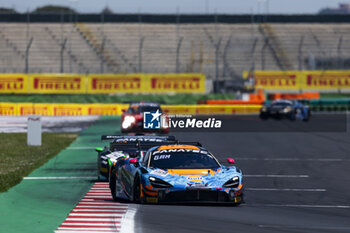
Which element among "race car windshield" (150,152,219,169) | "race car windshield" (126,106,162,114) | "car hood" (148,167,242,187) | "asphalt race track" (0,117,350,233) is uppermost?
"race car windshield" (150,152,219,169)

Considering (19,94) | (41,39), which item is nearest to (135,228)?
(19,94)

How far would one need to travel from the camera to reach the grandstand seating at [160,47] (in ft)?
217

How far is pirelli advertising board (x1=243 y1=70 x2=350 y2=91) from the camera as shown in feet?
207

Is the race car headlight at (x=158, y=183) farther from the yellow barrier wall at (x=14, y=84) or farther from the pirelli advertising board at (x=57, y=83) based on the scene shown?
the yellow barrier wall at (x=14, y=84)

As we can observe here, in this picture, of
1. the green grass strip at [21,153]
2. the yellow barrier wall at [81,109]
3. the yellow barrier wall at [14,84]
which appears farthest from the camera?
the yellow barrier wall at [14,84]

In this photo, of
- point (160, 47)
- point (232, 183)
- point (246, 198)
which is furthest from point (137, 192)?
point (160, 47)

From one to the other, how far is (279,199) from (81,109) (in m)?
41.8

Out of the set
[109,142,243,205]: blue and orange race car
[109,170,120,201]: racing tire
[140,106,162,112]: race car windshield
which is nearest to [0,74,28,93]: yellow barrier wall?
[140,106,162,112]: race car windshield

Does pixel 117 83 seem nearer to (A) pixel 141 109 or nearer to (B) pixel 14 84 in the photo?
(B) pixel 14 84

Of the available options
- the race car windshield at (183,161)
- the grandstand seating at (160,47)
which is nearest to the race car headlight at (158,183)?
the race car windshield at (183,161)

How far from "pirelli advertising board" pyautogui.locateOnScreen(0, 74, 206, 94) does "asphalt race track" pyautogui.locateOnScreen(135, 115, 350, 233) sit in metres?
30.6

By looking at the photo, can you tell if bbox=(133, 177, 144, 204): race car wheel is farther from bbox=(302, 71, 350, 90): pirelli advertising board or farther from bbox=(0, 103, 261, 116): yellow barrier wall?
bbox=(302, 71, 350, 90): pirelli advertising board

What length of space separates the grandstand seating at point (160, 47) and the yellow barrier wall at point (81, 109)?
6689 millimetres

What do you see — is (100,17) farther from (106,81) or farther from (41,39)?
(106,81)
